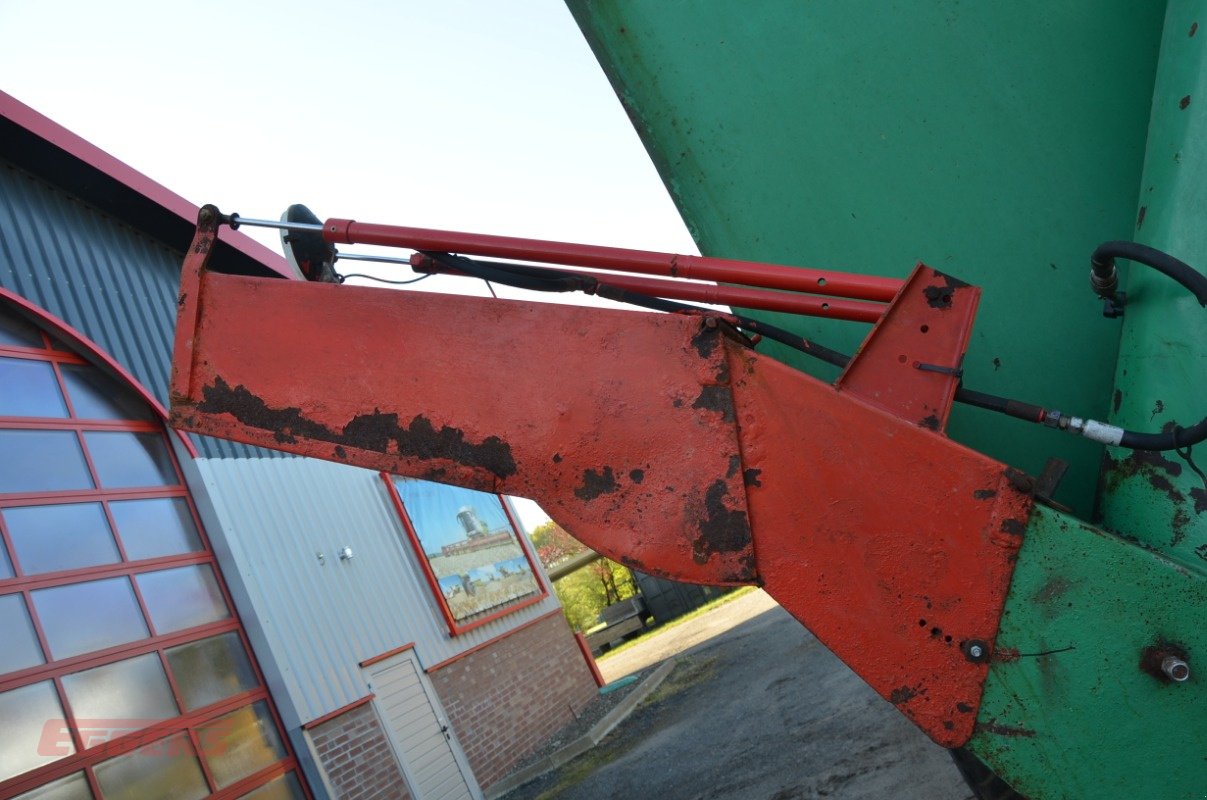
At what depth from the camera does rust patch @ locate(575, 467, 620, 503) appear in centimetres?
205

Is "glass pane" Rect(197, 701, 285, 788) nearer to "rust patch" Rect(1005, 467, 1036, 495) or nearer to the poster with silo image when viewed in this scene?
the poster with silo image

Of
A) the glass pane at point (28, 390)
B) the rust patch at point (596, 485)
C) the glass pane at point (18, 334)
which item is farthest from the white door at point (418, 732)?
the rust patch at point (596, 485)

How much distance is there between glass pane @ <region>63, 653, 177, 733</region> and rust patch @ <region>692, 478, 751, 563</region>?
7.07 m

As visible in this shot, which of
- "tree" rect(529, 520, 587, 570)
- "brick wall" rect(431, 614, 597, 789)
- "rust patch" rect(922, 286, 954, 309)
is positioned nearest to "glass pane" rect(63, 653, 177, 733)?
"brick wall" rect(431, 614, 597, 789)

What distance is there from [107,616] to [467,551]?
740 centimetres

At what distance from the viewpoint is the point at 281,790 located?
8.96 metres

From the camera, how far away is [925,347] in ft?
6.68

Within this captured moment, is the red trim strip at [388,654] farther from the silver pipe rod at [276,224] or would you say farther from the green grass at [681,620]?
the green grass at [681,620]

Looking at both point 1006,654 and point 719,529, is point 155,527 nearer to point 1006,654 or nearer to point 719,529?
point 719,529

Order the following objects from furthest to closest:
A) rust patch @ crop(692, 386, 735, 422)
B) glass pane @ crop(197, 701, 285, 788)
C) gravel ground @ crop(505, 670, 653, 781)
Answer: gravel ground @ crop(505, 670, 653, 781) < glass pane @ crop(197, 701, 285, 788) < rust patch @ crop(692, 386, 735, 422)

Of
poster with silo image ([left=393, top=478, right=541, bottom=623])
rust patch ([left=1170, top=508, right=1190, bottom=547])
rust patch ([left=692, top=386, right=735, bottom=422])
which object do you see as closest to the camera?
rust patch ([left=1170, top=508, right=1190, bottom=547])

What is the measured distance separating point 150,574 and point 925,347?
826cm

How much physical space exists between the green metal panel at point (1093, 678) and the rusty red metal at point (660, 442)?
5 centimetres

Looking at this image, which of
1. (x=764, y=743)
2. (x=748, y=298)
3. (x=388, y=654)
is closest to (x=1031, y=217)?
(x=748, y=298)
